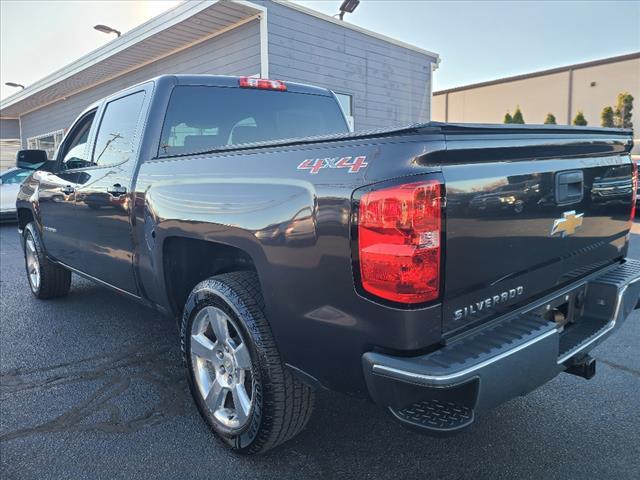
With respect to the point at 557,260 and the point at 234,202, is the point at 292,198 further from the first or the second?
the point at 557,260

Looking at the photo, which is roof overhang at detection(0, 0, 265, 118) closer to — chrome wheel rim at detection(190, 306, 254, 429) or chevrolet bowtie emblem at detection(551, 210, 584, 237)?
chrome wheel rim at detection(190, 306, 254, 429)

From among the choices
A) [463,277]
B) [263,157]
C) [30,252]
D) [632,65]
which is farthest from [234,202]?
[632,65]

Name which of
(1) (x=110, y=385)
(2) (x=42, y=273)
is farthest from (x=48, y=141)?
(1) (x=110, y=385)

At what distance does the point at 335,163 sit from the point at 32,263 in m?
4.75

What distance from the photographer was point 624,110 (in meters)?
27.8

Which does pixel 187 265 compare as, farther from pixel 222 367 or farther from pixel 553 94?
pixel 553 94

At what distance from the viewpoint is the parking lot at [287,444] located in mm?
2344

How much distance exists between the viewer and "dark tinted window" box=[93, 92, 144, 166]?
133 inches

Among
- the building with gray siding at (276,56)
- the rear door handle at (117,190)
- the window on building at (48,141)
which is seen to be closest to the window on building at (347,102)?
the building with gray siding at (276,56)

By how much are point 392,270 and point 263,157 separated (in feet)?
2.79

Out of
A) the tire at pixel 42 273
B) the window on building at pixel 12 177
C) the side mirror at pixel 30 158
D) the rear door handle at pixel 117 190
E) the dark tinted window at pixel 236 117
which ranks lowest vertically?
the tire at pixel 42 273

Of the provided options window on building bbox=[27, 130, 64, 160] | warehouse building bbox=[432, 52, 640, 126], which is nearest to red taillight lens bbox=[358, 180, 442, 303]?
window on building bbox=[27, 130, 64, 160]

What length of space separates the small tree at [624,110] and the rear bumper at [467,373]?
30.4 metres

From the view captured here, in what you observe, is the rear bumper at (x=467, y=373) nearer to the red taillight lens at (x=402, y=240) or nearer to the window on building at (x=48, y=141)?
the red taillight lens at (x=402, y=240)
